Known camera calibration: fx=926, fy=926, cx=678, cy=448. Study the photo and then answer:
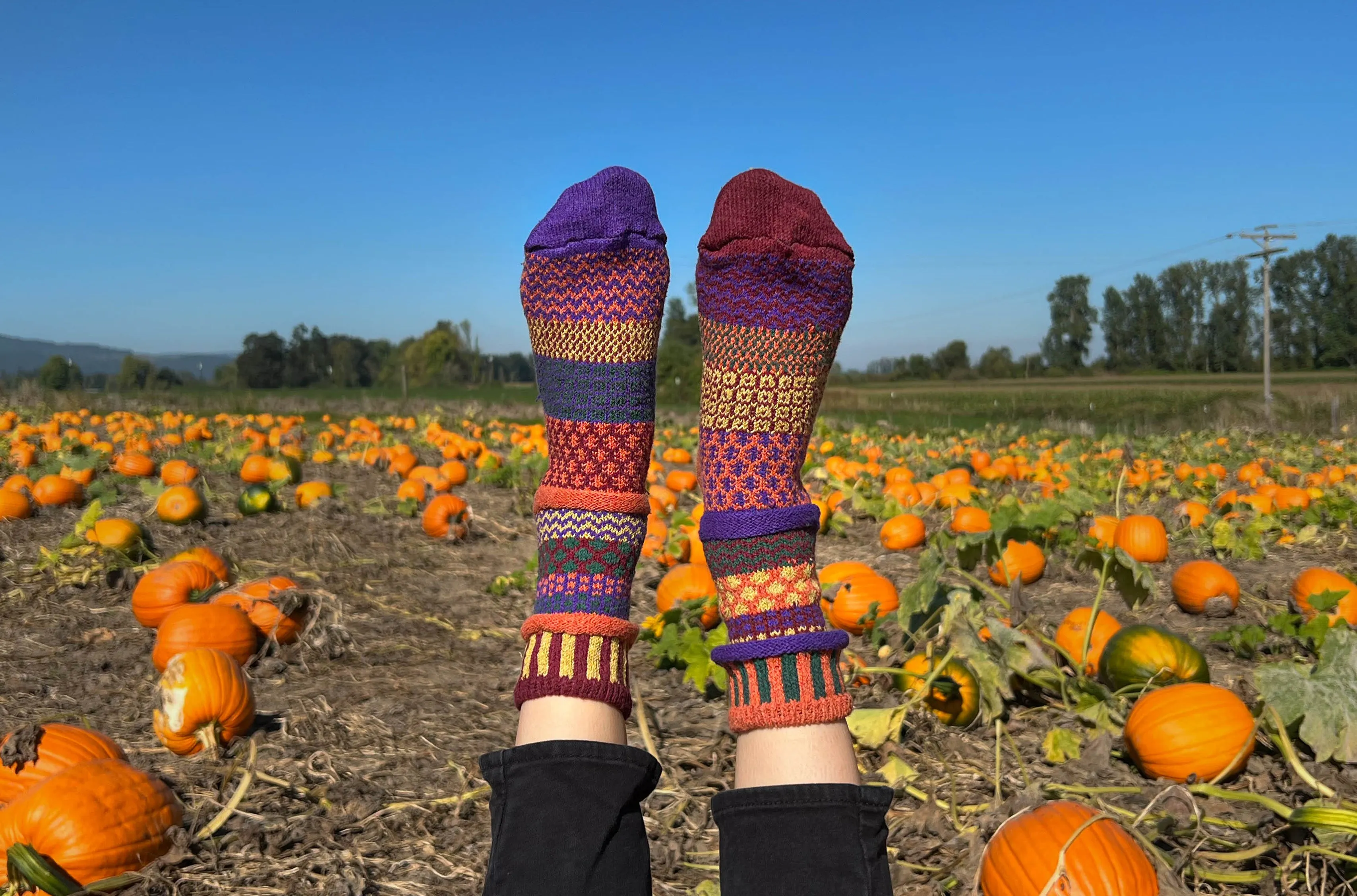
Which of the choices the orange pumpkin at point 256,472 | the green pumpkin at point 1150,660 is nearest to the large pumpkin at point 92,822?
the green pumpkin at point 1150,660

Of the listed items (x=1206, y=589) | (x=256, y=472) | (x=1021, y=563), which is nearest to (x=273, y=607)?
(x=1021, y=563)

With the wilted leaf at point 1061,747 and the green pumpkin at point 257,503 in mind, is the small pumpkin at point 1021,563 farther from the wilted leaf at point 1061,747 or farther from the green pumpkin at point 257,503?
the green pumpkin at point 257,503

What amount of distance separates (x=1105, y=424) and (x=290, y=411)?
17.9 metres

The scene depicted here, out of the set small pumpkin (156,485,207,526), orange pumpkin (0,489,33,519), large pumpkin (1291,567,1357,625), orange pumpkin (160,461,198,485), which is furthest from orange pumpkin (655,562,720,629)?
orange pumpkin (0,489,33,519)

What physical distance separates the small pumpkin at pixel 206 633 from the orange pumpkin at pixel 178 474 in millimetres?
3316

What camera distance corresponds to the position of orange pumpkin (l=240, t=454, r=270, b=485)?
21.4 feet

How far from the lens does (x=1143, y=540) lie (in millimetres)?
4422

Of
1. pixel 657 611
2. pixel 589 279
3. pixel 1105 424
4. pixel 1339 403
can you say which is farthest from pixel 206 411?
pixel 1339 403

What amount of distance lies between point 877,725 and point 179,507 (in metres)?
4.27

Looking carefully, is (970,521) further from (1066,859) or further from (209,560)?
(209,560)

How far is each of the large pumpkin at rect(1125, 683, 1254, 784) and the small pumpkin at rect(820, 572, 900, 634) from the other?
1.12m

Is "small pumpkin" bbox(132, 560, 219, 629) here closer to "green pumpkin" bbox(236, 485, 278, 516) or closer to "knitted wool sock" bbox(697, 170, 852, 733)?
"green pumpkin" bbox(236, 485, 278, 516)

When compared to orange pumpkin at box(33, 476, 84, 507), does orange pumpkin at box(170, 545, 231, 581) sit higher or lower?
lower

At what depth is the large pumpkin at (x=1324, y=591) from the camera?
10.4 ft
